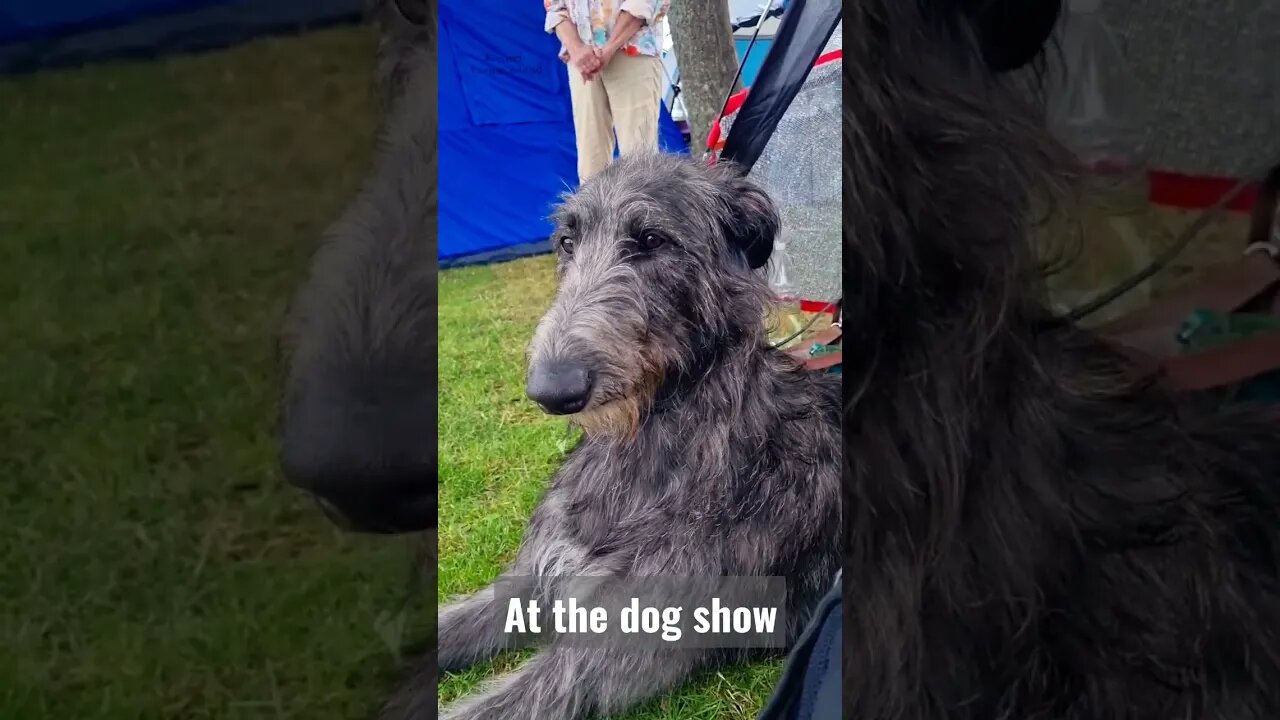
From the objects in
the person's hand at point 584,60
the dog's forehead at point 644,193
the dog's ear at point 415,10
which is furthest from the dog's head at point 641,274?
the dog's ear at point 415,10

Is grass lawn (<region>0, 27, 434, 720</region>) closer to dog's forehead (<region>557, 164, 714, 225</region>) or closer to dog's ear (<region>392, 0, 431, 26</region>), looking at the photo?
dog's ear (<region>392, 0, 431, 26</region>)

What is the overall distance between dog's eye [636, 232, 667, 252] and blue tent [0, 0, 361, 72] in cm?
71

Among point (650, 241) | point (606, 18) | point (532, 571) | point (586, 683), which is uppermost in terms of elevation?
point (606, 18)

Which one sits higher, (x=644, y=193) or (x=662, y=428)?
(x=644, y=193)

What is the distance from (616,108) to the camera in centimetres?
97

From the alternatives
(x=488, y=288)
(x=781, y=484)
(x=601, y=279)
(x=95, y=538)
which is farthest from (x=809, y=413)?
(x=95, y=538)

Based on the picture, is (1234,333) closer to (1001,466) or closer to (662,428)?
(1001,466)

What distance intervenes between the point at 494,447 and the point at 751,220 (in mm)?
374

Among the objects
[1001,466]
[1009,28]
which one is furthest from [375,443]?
[1009,28]

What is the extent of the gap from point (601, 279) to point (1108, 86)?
23.4 inches

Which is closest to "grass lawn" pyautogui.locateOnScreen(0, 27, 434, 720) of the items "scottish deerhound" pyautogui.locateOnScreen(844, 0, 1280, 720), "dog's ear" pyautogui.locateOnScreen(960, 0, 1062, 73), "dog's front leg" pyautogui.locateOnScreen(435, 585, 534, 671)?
"dog's front leg" pyautogui.locateOnScreen(435, 585, 534, 671)

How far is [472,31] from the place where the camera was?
0.94 metres

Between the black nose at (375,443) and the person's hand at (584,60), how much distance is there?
1.25 feet

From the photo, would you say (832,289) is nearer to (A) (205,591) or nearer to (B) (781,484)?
(B) (781,484)
